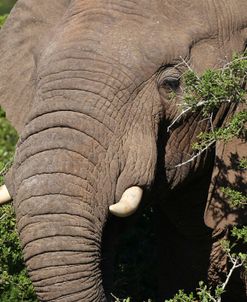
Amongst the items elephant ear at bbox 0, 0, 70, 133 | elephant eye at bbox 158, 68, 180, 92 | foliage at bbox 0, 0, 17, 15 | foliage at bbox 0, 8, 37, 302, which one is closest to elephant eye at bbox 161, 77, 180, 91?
elephant eye at bbox 158, 68, 180, 92

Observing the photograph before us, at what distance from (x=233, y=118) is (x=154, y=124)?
0.33m

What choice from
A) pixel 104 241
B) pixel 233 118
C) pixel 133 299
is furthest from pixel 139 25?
pixel 133 299

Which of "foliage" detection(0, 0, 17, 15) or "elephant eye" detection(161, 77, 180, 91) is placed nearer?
"elephant eye" detection(161, 77, 180, 91)

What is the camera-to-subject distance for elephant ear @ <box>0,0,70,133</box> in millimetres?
5406

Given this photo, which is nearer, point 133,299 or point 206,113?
point 206,113

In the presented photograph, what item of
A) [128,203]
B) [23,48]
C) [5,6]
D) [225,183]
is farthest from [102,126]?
[5,6]

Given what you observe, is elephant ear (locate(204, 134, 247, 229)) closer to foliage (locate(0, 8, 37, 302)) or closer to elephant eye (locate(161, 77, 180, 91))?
elephant eye (locate(161, 77, 180, 91))

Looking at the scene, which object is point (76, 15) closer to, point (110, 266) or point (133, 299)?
point (110, 266)

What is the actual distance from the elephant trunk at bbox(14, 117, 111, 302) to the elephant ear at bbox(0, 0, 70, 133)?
78cm

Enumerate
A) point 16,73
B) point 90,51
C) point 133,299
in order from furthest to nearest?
point 133,299 < point 16,73 < point 90,51

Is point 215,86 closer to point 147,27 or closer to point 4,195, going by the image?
point 147,27

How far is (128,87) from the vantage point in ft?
15.7

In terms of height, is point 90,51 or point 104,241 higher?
point 90,51

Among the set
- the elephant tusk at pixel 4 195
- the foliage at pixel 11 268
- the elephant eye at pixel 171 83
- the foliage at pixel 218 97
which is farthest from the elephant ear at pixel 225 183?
the foliage at pixel 11 268
